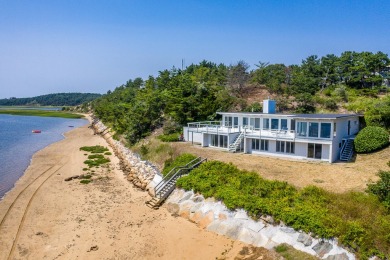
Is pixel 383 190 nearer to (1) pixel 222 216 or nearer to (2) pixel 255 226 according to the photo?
(2) pixel 255 226

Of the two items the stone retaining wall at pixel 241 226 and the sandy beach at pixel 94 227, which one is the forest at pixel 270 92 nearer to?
the sandy beach at pixel 94 227

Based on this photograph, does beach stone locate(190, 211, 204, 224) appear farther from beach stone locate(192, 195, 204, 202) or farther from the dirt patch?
the dirt patch

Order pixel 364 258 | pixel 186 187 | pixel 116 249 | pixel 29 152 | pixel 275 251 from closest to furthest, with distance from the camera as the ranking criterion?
pixel 364 258, pixel 275 251, pixel 116 249, pixel 186 187, pixel 29 152

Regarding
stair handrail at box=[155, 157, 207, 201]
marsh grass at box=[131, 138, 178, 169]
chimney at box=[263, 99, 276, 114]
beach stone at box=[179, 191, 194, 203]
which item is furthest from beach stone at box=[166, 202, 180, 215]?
chimney at box=[263, 99, 276, 114]

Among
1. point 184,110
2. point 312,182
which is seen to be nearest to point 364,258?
point 312,182

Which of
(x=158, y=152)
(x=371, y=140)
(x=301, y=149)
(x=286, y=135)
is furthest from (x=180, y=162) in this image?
(x=371, y=140)

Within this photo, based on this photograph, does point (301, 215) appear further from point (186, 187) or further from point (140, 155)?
point (140, 155)
